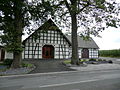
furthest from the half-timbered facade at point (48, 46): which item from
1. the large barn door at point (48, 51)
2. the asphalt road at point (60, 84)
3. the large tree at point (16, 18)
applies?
the asphalt road at point (60, 84)

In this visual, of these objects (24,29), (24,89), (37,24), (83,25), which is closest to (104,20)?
(83,25)

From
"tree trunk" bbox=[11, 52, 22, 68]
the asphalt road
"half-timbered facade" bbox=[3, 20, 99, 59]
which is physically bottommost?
the asphalt road

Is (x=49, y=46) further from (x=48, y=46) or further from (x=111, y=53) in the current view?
(x=111, y=53)

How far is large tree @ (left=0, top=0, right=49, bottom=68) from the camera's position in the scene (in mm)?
11995

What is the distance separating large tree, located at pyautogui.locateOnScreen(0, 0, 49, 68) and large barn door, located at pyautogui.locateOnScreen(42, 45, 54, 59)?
917 cm

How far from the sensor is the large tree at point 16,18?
1200 cm

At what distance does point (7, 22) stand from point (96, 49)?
2191cm

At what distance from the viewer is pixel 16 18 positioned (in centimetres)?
1324

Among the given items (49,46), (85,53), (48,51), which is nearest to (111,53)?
(85,53)

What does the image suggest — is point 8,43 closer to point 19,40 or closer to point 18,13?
point 19,40

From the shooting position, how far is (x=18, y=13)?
1301cm

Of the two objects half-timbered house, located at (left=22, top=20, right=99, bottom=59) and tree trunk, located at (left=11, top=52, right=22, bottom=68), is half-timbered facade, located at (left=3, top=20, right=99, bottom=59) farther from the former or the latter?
tree trunk, located at (left=11, top=52, right=22, bottom=68)

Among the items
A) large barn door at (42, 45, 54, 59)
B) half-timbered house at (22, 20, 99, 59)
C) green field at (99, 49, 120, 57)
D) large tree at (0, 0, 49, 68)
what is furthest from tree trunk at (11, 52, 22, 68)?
green field at (99, 49, 120, 57)

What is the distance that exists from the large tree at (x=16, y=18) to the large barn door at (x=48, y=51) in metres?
9.17
